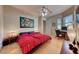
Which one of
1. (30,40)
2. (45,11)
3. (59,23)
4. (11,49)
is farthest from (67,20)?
(11,49)

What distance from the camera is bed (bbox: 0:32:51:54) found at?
5.44ft

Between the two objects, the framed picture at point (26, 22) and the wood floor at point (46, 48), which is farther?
the framed picture at point (26, 22)

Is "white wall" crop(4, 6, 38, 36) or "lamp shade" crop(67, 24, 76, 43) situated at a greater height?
"white wall" crop(4, 6, 38, 36)

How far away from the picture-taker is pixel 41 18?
188cm

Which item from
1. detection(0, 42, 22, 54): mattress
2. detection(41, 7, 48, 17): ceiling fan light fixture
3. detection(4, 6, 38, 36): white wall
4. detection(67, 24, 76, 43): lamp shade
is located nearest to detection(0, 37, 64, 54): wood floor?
detection(0, 42, 22, 54): mattress

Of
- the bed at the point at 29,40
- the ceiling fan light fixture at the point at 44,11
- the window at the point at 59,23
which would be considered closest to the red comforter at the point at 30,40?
the bed at the point at 29,40

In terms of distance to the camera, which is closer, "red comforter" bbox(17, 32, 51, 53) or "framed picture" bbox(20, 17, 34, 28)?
"red comforter" bbox(17, 32, 51, 53)

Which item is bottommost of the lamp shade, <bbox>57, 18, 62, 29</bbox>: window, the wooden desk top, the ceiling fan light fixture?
the wooden desk top

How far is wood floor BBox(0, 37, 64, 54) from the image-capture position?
166cm

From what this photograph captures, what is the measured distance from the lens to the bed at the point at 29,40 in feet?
5.44

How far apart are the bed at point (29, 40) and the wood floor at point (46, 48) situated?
0.04 m

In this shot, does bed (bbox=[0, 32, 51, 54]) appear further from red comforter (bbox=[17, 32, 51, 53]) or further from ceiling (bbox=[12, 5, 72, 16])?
ceiling (bbox=[12, 5, 72, 16])

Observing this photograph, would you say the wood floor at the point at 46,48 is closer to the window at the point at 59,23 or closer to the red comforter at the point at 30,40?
the red comforter at the point at 30,40
